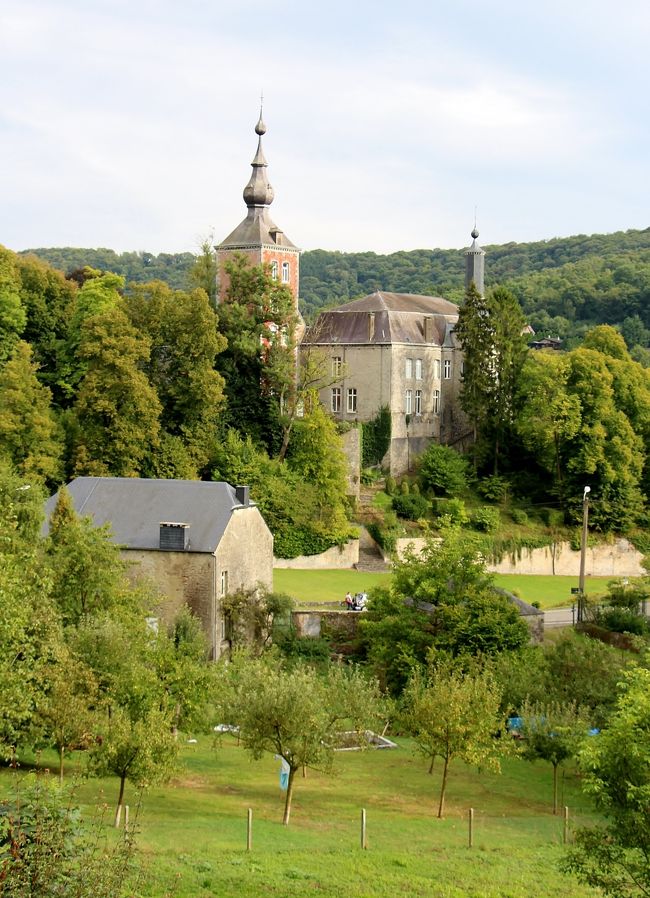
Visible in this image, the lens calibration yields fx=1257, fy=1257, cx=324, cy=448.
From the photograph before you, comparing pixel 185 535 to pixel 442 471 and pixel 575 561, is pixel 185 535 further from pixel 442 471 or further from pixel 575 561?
pixel 575 561

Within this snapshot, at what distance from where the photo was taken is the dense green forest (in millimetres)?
98375

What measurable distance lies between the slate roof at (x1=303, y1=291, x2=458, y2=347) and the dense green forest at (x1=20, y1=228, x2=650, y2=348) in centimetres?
2955

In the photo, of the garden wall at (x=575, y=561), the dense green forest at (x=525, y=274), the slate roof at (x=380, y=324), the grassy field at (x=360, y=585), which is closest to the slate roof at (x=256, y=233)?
the slate roof at (x=380, y=324)

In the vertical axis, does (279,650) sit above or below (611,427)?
below

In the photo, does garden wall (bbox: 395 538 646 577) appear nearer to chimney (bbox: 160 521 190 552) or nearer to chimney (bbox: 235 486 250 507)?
chimney (bbox: 235 486 250 507)

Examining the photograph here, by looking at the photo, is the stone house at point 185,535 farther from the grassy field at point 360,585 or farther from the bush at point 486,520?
the bush at point 486,520

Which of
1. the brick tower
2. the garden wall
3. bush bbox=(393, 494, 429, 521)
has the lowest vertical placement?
the garden wall

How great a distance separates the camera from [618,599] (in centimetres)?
4497

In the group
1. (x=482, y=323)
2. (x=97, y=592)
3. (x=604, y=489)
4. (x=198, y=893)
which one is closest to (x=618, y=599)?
(x=604, y=489)

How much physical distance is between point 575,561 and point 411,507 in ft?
25.9

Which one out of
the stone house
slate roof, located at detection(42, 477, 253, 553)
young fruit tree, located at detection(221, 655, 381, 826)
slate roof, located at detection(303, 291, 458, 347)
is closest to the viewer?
young fruit tree, located at detection(221, 655, 381, 826)

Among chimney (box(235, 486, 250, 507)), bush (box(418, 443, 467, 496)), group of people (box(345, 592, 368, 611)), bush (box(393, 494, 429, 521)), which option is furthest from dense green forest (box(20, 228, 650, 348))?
chimney (box(235, 486, 250, 507))

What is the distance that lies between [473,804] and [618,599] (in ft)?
64.6

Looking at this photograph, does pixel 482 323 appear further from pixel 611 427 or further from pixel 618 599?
pixel 618 599
